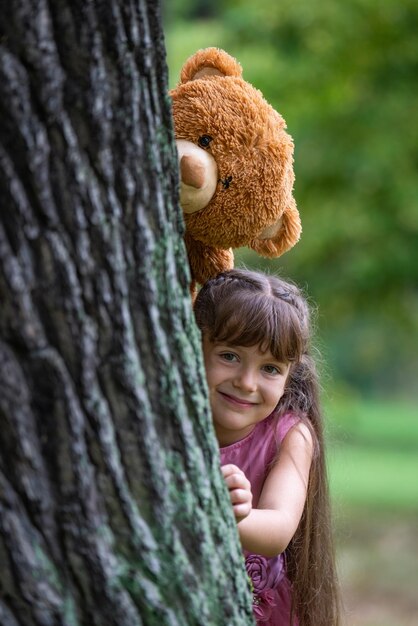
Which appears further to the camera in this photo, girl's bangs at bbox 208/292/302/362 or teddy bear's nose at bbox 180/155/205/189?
girl's bangs at bbox 208/292/302/362

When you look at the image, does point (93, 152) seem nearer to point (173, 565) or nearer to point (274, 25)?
point (173, 565)

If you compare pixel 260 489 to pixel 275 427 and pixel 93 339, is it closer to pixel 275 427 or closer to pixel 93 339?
pixel 275 427

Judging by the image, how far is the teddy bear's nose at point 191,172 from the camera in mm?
2289

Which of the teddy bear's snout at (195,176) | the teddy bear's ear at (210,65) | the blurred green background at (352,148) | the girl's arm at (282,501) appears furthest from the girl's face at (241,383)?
the blurred green background at (352,148)

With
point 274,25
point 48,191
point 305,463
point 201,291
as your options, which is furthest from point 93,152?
point 274,25

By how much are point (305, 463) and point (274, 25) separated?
8.22 metres

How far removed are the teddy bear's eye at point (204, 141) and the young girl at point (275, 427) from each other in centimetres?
38

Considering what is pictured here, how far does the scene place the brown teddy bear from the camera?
237 centimetres

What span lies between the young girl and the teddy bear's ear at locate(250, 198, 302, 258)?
0.31 feet

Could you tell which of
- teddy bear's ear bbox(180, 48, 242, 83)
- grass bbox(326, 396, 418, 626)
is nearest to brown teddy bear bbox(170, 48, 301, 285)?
teddy bear's ear bbox(180, 48, 242, 83)

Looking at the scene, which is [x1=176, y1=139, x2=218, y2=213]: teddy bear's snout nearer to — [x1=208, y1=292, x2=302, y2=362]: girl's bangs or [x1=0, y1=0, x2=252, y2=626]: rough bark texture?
[x1=208, y1=292, x2=302, y2=362]: girl's bangs

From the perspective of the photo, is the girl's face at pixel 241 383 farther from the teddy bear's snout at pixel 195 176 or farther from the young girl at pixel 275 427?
the teddy bear's snout at pixel 195 176

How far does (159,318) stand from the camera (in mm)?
1759

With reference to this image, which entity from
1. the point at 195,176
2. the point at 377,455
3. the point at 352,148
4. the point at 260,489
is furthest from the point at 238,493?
the point at 377,455
